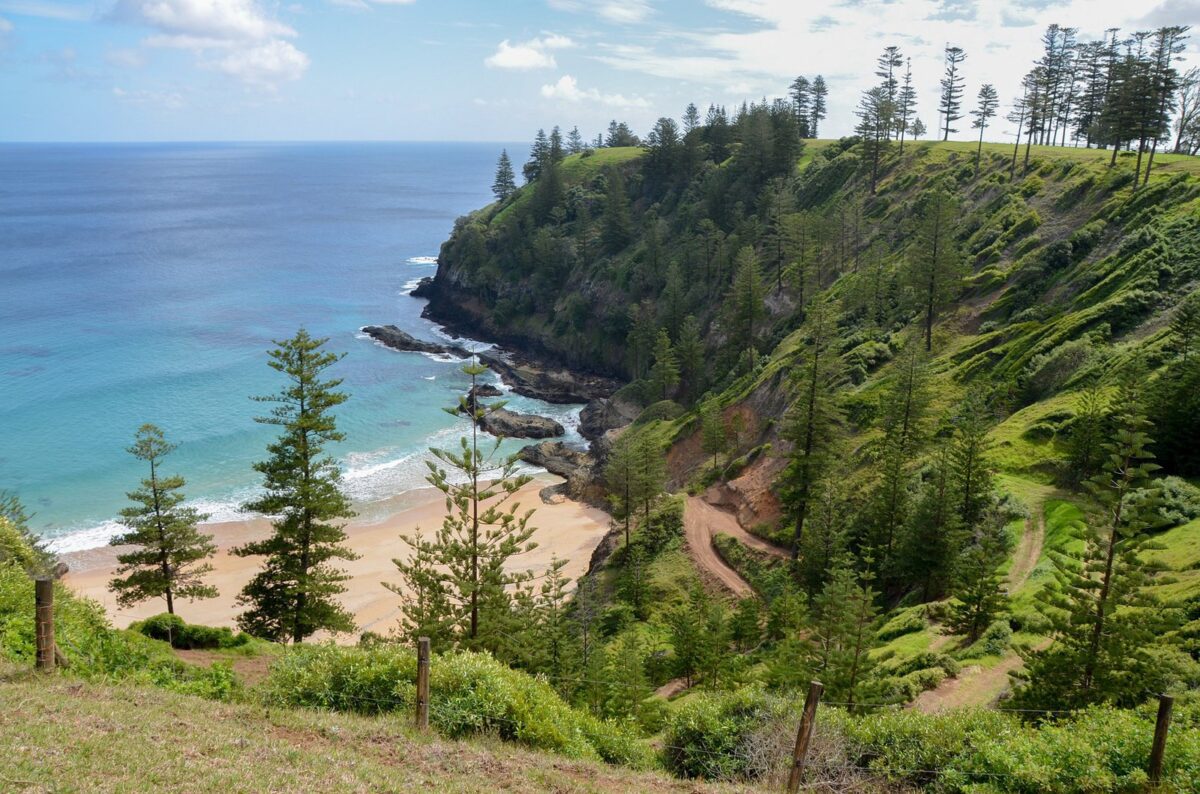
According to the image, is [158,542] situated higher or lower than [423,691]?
lower

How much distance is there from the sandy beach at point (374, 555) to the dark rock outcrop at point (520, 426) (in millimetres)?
9444

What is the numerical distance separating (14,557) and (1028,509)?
41.3m

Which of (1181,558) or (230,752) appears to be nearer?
(230,752)

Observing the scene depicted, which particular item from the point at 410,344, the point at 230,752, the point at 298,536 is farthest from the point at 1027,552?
the point at 410,344

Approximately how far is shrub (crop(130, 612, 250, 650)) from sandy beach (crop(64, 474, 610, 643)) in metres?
16.3

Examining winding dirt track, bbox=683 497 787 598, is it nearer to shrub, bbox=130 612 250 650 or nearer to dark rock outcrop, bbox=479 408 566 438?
dark rock outcrop, bbox=479 408 566 438

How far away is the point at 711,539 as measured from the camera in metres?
48.1

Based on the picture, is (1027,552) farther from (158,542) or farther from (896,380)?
(158,542)

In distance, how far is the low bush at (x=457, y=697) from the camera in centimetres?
1600

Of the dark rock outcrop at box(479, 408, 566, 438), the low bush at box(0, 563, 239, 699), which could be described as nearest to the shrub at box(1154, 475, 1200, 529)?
the low bush at box(0, 563, 239, 699)

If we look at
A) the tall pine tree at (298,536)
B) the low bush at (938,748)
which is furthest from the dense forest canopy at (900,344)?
the tall pine tree at (298,536)

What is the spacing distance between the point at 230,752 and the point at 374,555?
4294 centimetres

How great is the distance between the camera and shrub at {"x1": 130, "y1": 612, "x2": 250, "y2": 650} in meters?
26.7

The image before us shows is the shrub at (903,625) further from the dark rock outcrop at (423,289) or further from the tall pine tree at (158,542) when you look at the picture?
the dark rock outcrop at (423,289)
